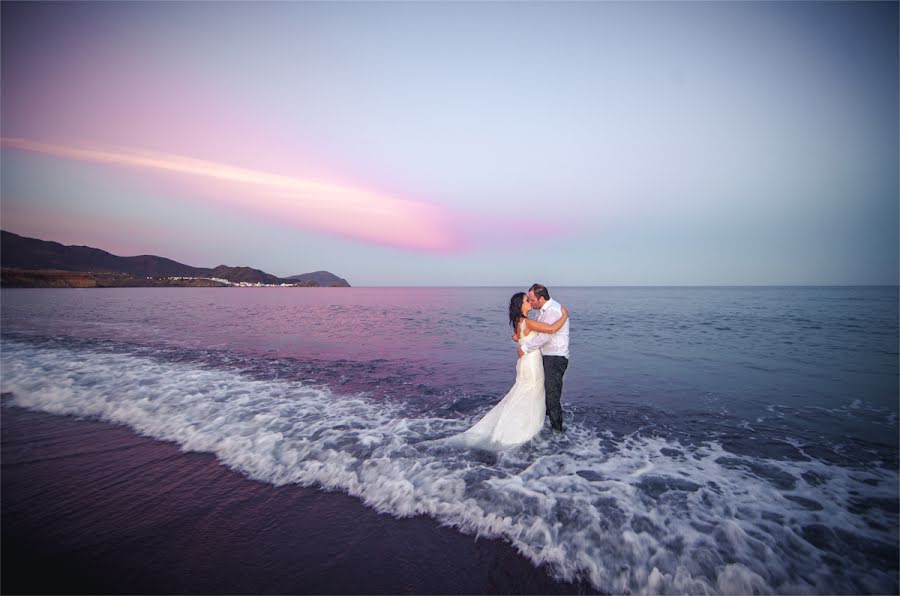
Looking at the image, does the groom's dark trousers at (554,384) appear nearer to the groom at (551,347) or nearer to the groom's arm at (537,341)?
the groom at (551,347)

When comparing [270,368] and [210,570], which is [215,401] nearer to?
[270,368]

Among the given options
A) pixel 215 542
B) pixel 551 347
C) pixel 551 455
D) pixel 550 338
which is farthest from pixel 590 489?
pixel 215 542

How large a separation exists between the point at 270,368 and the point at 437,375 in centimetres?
647

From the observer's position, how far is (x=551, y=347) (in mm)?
7117

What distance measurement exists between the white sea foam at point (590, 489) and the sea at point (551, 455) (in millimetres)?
32

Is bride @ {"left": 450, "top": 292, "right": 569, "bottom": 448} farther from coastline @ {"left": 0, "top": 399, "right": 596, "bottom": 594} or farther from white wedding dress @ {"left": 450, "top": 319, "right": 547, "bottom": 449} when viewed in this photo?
coastline @ {"left": 0, "top": 399, "right": 596, "bottom": 594}

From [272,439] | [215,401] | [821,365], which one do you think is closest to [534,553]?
[272,439]

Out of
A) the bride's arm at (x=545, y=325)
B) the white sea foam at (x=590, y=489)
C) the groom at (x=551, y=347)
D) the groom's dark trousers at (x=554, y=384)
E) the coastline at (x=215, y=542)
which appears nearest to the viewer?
the coastline at (x=215, y=542)

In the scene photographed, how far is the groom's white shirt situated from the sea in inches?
75.8

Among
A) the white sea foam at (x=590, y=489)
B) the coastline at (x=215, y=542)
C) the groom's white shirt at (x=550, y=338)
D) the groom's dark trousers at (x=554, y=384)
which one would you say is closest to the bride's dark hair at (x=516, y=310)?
the groom's white shirt at (x=550, y=338)

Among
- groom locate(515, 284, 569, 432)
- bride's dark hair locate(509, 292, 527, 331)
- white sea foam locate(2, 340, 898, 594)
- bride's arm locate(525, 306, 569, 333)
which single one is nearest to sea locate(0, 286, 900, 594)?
white sea foam locate(2, 340, 898, 594)

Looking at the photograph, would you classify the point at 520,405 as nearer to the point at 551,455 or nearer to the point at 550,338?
the point at 551,455

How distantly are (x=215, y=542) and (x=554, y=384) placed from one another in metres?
6.09

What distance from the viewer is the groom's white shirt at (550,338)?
6.85 metres
